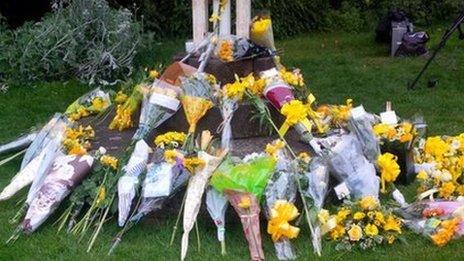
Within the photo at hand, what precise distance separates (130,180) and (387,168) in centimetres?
152

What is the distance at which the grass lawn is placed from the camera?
454 cm

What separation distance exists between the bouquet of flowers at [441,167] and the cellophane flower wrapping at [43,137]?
2.38m

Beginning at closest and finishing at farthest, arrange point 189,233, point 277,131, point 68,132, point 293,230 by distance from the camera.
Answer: point 293,230
point 189,233
point 277,131
point 68,132

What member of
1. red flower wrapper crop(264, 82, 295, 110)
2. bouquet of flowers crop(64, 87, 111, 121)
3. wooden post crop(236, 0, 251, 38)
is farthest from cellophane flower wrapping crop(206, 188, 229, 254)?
bouquet of flowers crop(64, 87, 111, 121)

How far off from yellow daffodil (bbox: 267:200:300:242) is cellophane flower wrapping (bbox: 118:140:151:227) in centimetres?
80

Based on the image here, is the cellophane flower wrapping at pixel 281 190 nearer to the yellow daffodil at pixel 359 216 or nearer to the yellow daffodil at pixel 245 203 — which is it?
the yellow daffodil at pixel 245 203

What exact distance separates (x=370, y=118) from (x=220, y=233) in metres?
1.66

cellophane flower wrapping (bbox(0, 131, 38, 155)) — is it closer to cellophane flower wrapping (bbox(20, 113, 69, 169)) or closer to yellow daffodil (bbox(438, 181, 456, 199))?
cellophane flower wrapping (bbox(20, 113, 69, 169))

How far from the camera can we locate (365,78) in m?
8.75

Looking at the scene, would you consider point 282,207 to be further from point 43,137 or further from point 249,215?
point 43,137

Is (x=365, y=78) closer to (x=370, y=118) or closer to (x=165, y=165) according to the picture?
(x=370, y=118)

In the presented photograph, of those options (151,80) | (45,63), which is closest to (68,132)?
(151,80)

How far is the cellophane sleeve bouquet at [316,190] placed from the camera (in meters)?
4.56

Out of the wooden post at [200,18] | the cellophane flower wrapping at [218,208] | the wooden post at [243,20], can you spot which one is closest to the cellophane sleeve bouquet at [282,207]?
the cellophane flower wrapping at [218,208]
